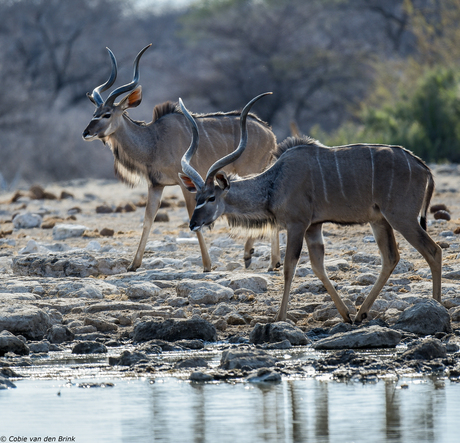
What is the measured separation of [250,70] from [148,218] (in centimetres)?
1978

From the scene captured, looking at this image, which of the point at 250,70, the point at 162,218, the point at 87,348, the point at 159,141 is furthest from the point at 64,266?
the point at 250,70

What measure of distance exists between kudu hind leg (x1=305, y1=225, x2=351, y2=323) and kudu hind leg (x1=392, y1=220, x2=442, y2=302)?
0.55 m

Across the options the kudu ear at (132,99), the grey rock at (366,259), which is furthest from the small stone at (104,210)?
the grey rock at (366,259)

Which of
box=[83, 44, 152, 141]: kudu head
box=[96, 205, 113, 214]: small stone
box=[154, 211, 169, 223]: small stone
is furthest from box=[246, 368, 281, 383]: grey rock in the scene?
box=[96, 205, 113, 214]: small stone

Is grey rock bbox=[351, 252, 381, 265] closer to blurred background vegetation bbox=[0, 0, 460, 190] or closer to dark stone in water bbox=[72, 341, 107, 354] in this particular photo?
dark stone in water bbox=[72, 341, 107, 354]

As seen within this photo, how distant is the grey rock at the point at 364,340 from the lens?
18.5 feet

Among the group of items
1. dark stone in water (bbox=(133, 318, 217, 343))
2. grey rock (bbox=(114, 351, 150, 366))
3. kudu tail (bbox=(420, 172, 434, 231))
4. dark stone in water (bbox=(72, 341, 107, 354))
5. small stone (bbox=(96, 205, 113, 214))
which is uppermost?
small stone (bbox=(96, 205, 113, 214))

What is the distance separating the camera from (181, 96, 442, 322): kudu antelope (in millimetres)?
6230

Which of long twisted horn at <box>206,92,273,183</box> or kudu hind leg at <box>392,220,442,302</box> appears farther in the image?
long twisted horn at <box>206,92,273,183</box>

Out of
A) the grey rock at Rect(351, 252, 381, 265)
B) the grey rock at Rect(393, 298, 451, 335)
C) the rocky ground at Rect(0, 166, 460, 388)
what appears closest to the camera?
the rocky ground at Rect(0, 166, 460, 388)

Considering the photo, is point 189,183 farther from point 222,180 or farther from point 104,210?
point 104,210

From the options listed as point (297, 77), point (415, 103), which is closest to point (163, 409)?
point (415, 103)

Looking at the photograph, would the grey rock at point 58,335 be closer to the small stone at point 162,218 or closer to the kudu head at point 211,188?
the kudu head at point 211,188

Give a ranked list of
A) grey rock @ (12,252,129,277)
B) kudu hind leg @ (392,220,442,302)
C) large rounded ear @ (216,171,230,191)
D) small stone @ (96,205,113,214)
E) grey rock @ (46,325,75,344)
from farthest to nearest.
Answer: small stone @ (96,205,113,214) < grey rock @ (12,252,129,277) < large rounded ear @ (216,171,230,191) < kudu hind leg @ (392,220,442,302) < grey rock @ (46,325,75,344)
